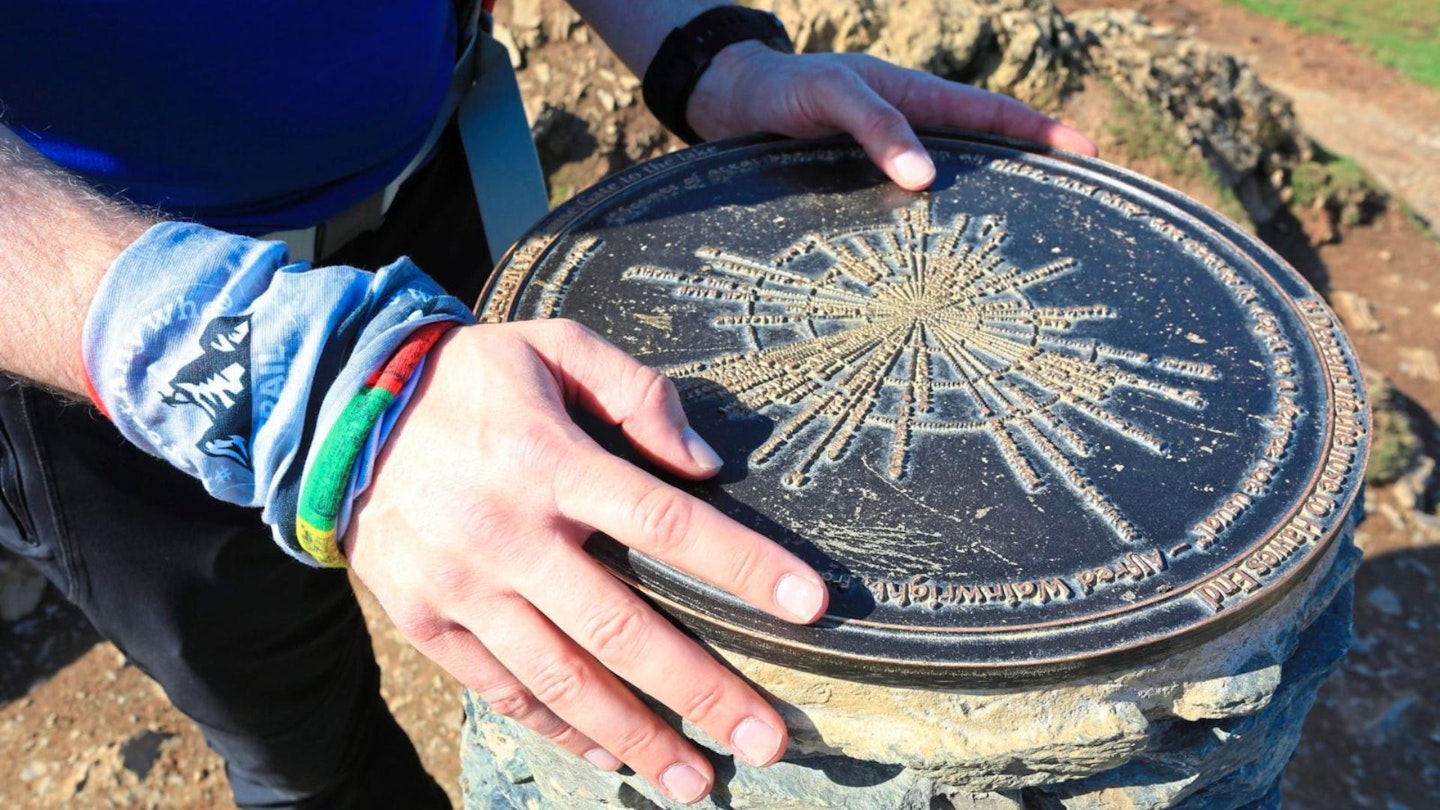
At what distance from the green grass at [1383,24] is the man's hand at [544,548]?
5.58m

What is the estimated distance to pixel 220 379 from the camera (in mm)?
1147

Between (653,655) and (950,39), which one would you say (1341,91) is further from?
(653,655)

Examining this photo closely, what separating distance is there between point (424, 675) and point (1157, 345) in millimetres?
1993

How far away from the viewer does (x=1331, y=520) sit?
137cm

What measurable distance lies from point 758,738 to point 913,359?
0.59 metres

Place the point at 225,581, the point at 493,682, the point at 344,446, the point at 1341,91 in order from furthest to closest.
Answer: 1. the point at 1341,91
2. the point at 225,581
3. the point at 493,682
4. the point at 344,446

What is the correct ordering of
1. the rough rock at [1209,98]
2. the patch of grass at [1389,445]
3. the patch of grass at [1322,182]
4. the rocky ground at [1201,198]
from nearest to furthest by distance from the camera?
the rocky ground at [1201,198]
the patch of grass at [1389,445]
the rough rock at [1209,98]
the patch of grass at [1322,182]

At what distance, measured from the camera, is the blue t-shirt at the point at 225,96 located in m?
1.39

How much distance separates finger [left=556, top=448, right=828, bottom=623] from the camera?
45.2 inches

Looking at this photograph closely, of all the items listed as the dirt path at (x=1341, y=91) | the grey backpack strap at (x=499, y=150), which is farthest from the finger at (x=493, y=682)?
the dirt path at (x=1341, y=91)

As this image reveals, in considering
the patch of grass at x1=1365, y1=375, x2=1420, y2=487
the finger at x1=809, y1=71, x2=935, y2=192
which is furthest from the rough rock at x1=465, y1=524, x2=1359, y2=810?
the patch of grass at x1=1365, y1=375, x2=1420, y2=487

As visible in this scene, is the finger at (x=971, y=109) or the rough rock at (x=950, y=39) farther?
the rough rock at (x=950, y=39)

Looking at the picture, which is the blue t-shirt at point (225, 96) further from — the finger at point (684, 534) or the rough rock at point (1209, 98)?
the rough rock at point (1209, 98)

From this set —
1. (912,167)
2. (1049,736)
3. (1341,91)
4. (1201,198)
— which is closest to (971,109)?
(912,167)
